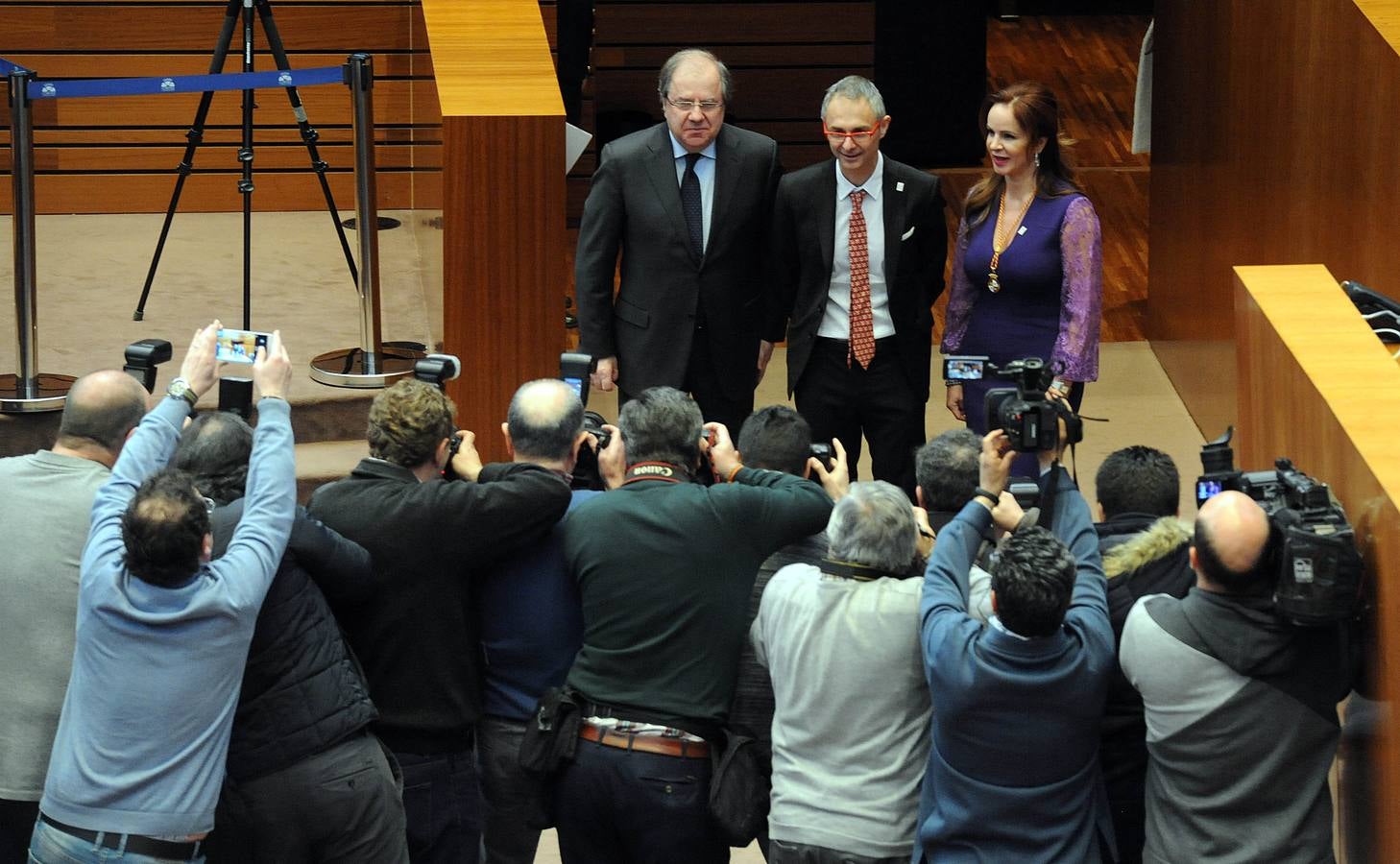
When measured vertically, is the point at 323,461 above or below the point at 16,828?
above

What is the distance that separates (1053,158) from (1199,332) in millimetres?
2002

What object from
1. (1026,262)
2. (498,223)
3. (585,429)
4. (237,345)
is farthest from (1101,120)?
(237,345)

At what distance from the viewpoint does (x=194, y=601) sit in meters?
3.20

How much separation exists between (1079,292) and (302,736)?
237 centimetres

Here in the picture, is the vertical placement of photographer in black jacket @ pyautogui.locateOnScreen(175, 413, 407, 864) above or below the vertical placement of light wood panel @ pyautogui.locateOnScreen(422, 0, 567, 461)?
below

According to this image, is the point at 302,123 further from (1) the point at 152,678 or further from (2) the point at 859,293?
(1) the point at 152,678

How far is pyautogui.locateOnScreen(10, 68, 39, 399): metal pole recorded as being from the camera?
17.4 feet

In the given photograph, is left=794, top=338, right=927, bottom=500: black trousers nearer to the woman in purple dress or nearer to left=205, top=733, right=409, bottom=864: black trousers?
the woman in purple dress

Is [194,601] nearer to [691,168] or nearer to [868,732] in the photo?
[868,732]

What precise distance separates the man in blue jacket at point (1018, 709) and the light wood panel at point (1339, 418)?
43 centimetres

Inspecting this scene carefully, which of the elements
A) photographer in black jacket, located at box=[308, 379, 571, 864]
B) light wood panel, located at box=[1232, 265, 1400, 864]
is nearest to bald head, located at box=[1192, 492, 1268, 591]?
light wood panel, located at box=[1232, 265, 1400, 864]

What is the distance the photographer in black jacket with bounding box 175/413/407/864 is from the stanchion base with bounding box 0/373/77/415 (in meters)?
2.06

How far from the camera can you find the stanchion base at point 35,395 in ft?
17.4

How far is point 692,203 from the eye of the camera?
5.10 meters
